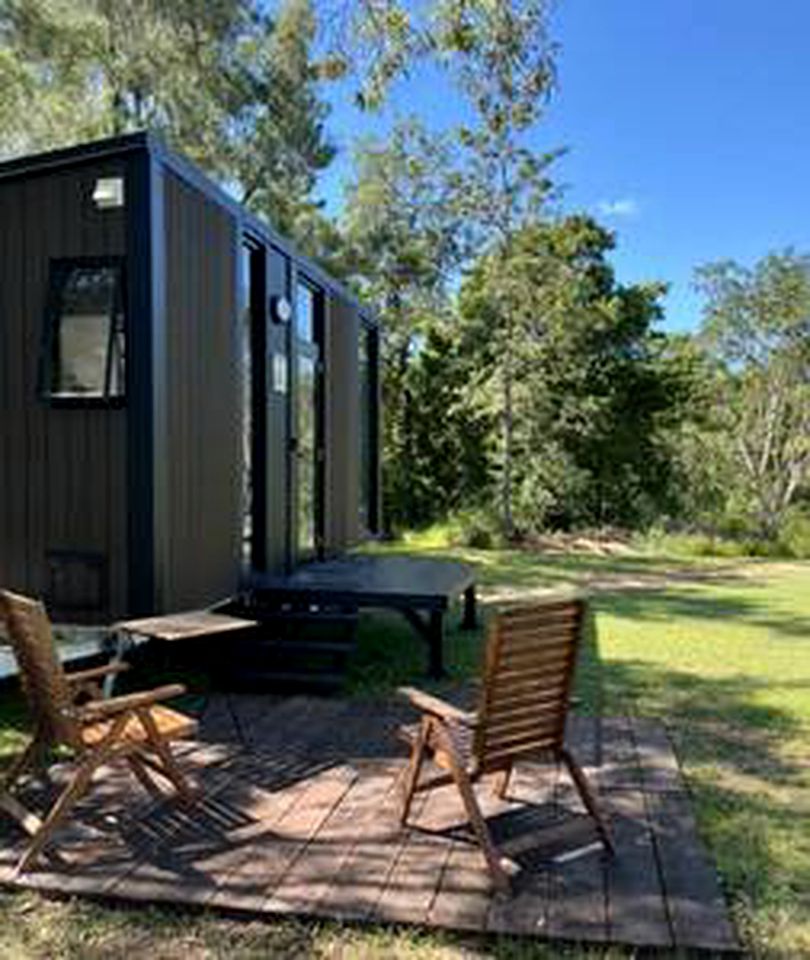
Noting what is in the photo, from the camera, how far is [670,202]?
79.4ft

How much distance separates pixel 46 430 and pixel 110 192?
1.29 m

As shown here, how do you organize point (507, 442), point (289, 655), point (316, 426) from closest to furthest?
point (289, 655) < point (316, 426) < point (507, 442)

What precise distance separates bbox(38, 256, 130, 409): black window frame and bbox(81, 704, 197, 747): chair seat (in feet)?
6.42

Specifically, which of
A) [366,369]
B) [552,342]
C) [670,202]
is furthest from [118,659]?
[670,202]

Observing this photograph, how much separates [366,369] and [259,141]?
8467 mm

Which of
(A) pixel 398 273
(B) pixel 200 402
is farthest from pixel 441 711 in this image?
(A) pixel 398 273

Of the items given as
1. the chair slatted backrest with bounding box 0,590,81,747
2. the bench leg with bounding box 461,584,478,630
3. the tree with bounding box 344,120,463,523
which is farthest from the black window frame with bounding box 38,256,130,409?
the tree with bounding box 344,120,463,523

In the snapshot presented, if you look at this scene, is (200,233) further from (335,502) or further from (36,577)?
(335,502)

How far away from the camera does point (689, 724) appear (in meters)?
5.57

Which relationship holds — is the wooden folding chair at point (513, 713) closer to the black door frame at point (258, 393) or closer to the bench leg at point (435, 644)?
the bench leg at point (435, 644)

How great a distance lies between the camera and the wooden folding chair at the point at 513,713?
361 centimetres

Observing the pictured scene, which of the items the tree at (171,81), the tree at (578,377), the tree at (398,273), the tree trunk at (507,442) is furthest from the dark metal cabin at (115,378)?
the tree at (398,273)

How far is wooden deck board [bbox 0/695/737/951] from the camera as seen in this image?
324cm

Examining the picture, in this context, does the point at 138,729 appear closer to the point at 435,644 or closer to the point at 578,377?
the point at 435,644
